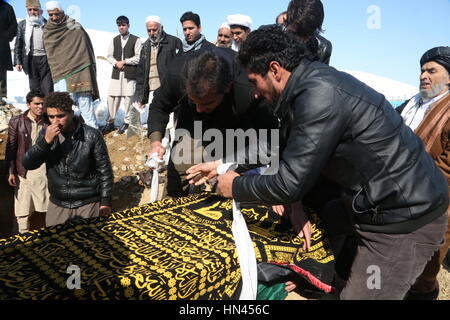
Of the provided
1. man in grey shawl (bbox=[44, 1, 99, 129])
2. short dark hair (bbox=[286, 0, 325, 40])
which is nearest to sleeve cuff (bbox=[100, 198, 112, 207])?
short dark hair (bbox=[286, 0, 325, 40])

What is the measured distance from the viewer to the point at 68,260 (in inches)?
78.9

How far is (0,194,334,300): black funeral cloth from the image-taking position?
1771 mm

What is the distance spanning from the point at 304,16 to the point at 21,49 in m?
5.44

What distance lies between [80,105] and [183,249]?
5242mm

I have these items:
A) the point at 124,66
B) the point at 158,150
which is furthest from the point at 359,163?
the point at 124,66

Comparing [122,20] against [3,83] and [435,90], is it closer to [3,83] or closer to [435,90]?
[3,83]

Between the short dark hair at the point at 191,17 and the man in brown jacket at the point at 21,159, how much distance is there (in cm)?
254

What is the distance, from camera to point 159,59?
250 inches

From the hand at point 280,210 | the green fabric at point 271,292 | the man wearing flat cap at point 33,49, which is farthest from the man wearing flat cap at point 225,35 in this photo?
the green fabric at point 271,292

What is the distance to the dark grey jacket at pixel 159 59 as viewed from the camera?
6.32m

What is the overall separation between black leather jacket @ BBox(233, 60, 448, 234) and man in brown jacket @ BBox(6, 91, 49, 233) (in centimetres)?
307

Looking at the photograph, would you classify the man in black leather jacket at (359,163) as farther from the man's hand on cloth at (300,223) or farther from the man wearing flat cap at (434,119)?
the man wearing flat cap at (434,119)
